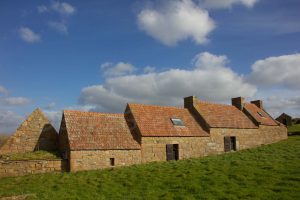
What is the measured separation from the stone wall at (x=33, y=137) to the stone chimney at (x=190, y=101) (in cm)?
1626

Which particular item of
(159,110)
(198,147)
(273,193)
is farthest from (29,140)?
(273,193)

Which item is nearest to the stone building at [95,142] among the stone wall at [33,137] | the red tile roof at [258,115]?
the stone wall at [33,137]

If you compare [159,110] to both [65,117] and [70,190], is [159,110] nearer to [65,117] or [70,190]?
[65,117]

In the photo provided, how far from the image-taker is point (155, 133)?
97.7 feet

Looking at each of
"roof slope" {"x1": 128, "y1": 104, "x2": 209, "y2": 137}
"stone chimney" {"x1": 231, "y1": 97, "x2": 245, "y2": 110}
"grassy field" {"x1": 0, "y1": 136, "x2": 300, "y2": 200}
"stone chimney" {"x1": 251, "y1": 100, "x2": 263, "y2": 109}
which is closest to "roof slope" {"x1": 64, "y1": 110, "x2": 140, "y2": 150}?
"roof slope" {"x1": 128, "y1": 104, "x2": 209, "y2": 137}

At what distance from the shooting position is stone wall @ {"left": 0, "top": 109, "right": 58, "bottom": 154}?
2656 centimetres

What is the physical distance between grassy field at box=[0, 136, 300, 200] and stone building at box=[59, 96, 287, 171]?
2530 mm

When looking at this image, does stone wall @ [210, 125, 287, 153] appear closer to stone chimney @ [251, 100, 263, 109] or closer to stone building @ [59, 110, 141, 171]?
stone chimney @ [251, 100, 263, 109]

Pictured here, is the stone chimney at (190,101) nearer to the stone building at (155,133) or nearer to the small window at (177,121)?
the stone building at (155,133)

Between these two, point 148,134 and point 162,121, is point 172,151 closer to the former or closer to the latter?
point 148,134

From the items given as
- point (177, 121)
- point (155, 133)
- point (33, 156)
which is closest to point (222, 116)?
point (177, 121)

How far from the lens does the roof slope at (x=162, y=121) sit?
30.3 m

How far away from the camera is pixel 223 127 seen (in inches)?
1406

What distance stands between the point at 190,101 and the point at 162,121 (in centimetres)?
664
